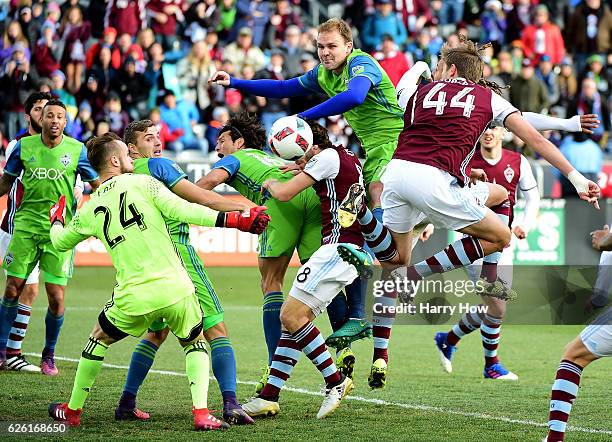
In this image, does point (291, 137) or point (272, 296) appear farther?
point (272, 296)

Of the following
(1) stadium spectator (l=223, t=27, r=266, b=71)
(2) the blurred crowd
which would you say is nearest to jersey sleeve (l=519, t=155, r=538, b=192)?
(2) the blurred crowd

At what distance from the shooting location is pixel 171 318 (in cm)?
682

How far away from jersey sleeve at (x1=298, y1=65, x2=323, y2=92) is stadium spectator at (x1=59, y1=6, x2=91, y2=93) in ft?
36.0

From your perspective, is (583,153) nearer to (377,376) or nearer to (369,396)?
(369,396)

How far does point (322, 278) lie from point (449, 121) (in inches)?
55.3

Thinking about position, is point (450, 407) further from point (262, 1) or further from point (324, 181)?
point (262, 1)

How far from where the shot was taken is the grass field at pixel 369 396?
7.02m

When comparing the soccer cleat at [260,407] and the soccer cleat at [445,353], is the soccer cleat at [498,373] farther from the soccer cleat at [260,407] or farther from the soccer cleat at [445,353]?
the soccer cleat at [260,407]

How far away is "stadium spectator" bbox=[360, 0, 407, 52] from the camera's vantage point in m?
21.8

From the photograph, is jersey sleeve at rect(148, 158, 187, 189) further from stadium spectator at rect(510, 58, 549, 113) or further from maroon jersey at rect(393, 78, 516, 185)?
stadium spectator at rect(510, 58, 549, 113)

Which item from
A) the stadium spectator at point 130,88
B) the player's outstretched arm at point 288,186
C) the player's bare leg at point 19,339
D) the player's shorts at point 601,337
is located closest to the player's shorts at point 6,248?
the player's bare leg at point 19,339

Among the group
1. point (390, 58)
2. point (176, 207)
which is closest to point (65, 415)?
point (176, 207)

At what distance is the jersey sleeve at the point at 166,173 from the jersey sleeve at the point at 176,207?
30cm

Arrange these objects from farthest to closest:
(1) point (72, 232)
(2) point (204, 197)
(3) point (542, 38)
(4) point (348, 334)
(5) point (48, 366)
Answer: (3) point (542, 38), (5) point (48, 366), (4) point (348, 334), (2) point (204, 197), (1) point (72, 232)
